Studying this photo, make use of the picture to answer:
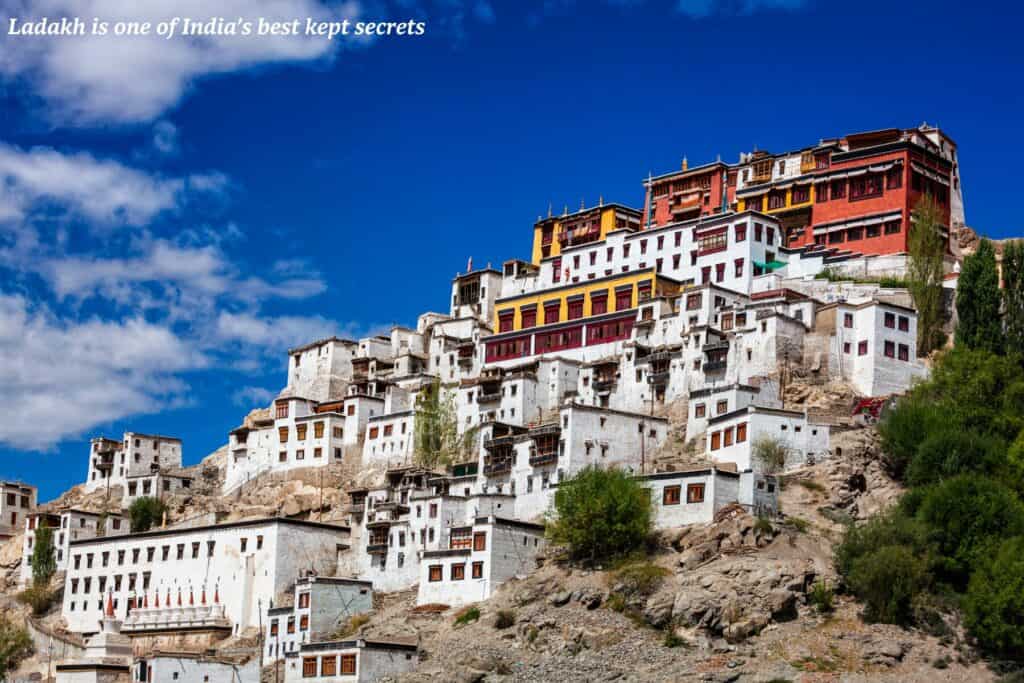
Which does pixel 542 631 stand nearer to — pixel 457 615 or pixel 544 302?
pixel 457 615

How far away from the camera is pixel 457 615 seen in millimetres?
71125

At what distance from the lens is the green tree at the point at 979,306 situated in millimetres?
78188

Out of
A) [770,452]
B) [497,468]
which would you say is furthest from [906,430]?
[497,468]

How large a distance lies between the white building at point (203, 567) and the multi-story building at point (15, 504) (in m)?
Answer: 20.2

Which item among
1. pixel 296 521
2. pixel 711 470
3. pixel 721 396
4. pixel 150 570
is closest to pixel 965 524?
pixel 711 470

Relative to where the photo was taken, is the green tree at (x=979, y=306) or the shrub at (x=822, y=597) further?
the green tree at (x=979, y=306)

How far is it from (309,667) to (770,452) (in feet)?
73.2

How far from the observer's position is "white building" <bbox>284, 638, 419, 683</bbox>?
6738cm

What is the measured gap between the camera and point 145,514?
95.6m

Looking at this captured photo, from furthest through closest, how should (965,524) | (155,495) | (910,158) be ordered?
(155,495)
(910,158)
(965,524)

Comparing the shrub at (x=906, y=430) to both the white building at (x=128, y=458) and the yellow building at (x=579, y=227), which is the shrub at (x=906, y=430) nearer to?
the yellow building at (x=579, y=227)

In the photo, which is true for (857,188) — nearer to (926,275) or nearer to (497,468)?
(926,275)

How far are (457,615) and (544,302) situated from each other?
98.6 feet

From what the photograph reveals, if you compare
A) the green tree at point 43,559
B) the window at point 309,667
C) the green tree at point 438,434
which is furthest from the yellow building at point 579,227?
the window at point 309,667
